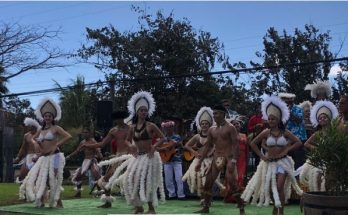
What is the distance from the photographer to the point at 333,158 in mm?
4883

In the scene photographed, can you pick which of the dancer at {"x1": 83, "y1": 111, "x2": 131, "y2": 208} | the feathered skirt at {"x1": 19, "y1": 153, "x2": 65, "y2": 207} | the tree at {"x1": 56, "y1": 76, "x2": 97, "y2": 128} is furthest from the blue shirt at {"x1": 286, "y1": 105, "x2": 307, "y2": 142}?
the tree at {"x1": 56, "y1": 76, "x2": 97, "y2": 128}

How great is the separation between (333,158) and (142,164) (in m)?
3.32

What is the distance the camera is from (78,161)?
85.8 ft

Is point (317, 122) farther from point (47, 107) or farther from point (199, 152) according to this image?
point (47, 107)

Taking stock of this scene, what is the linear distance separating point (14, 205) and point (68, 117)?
19.1 meters

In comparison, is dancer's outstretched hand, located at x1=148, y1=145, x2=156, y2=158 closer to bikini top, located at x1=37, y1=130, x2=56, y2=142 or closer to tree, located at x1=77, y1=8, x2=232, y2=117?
bikini top, located at x1=37, y1=130, x2=56, y2=142

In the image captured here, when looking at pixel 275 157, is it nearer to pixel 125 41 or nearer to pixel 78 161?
pixel 125 41

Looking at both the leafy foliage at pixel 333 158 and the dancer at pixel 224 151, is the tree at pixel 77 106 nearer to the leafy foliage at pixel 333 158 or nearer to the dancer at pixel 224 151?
the dancer at pixel 224 151

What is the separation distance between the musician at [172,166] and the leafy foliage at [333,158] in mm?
5726

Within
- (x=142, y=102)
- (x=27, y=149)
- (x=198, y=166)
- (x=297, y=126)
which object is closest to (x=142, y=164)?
(x=142, y=102)

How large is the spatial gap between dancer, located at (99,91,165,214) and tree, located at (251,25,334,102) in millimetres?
14523

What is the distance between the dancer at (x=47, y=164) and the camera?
28.3ft

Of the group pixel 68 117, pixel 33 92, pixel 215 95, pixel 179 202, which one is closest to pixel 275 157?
pixel 179 202

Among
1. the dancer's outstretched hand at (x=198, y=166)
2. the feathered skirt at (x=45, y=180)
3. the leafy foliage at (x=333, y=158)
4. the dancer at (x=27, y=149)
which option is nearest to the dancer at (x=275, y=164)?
the dancer's outstretched hand at (x=198, y=166)
